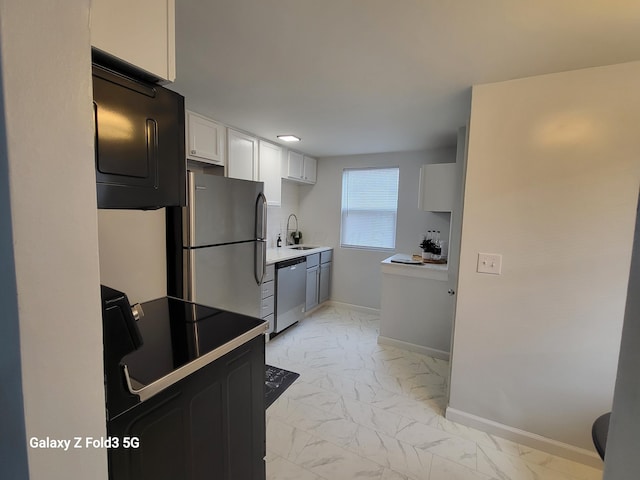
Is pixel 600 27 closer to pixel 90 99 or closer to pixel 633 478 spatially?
pixel 633 478

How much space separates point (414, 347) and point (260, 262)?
182 centimetres

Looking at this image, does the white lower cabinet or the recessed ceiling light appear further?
the recessed ceiling light

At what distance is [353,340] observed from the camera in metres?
3.28

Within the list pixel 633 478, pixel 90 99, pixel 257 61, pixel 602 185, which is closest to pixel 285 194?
pixel 257 61

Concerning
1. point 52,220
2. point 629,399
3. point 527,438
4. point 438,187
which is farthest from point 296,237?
point 629,399

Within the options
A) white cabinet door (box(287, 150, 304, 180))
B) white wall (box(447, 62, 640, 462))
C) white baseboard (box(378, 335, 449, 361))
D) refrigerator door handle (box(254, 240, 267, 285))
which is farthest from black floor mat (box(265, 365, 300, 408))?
white cabinet door (box(287, 150, 304, 180))

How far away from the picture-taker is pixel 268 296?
305 cm

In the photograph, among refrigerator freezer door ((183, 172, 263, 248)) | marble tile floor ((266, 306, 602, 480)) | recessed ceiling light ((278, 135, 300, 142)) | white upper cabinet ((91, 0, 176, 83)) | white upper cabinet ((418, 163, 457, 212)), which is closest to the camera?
white upper cabinet ((91, 0, 176, 83))

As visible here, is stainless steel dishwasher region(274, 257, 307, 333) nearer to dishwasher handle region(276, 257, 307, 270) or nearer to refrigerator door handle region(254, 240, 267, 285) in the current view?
dishwasher handle region(276, 257, 307, 270)

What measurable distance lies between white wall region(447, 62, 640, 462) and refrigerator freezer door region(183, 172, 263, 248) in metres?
1.75

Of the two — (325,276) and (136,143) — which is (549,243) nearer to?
(136,143)

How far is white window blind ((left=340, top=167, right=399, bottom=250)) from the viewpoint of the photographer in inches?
158

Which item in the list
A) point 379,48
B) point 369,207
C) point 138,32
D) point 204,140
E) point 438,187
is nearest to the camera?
point 138,32

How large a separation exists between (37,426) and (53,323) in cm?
16
